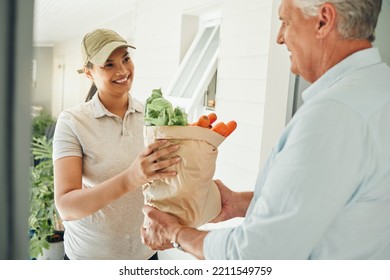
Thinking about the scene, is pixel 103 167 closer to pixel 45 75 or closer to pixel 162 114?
pixel 162 114

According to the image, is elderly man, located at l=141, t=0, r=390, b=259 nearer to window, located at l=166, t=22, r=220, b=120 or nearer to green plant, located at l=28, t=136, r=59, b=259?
window, located at l=166, t=22, r=220, b=120

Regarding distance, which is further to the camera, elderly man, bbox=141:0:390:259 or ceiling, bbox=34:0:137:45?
ceiling, bbox=34:0:137:45

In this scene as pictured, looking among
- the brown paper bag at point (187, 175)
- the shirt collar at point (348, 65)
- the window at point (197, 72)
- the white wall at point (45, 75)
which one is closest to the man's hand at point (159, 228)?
the brown paper bag at point (187, 175)

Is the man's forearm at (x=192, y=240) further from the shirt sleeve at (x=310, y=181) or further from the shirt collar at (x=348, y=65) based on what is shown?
the shirt collar at (x=348, y=65)

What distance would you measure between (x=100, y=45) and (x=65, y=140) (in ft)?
1.02

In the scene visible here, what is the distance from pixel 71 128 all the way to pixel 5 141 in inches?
30.6

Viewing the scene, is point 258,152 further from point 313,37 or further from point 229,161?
point 313,37

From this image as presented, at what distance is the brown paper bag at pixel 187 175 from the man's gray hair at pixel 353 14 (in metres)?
0.39

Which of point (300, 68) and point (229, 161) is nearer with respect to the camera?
point (300, 68)

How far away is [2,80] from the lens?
446mm

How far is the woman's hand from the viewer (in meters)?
1.02

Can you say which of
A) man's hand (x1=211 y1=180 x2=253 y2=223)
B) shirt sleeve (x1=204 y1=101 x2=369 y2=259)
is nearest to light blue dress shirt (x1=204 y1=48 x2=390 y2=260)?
shirt sleeve (x1=204 y1=101 x2=369 y2=259)

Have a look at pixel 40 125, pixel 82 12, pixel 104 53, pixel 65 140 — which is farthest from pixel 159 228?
pixel 40 125
